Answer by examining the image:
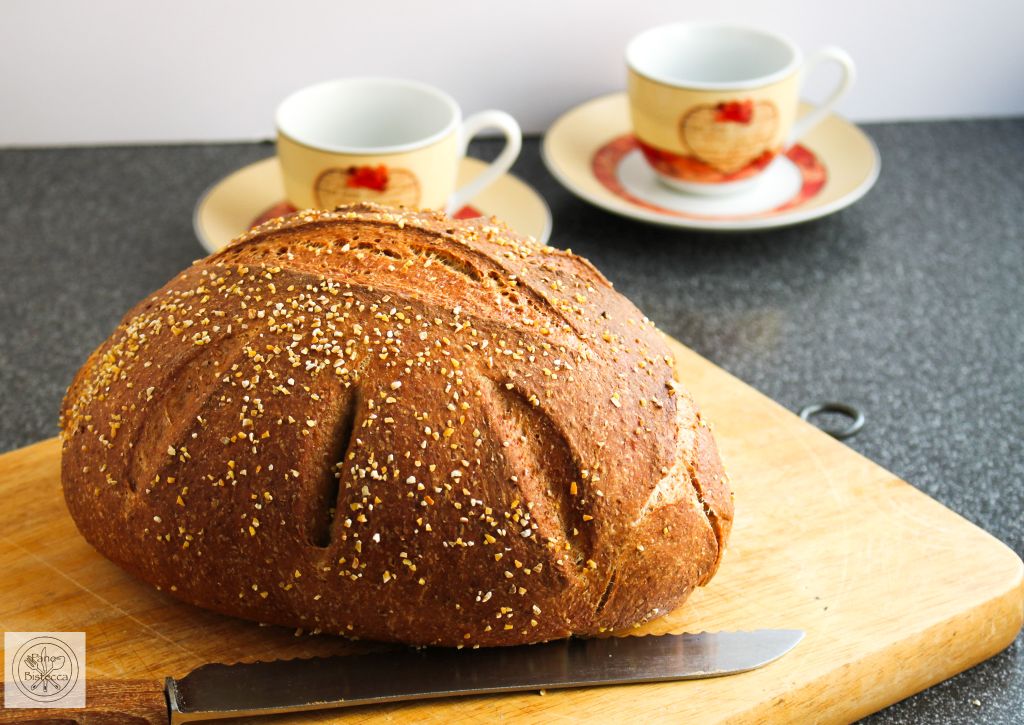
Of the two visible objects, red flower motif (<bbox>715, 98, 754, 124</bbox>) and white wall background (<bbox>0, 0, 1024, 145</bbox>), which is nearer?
red flower motif (<bbox>715, 98, 754, 124</bbox>)

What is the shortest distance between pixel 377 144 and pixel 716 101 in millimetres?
521

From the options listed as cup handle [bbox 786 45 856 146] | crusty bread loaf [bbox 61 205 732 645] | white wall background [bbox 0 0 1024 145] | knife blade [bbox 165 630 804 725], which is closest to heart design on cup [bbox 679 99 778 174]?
cup handle [bbox 786 45 856 146]

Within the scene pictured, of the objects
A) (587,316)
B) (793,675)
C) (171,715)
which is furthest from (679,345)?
(171,715)

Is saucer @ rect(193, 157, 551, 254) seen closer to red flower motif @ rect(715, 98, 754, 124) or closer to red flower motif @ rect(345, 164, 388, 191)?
red flower motif @ rect(345, 164, 388, 191)

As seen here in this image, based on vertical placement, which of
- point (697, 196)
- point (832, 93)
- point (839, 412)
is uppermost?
point (832, 93)

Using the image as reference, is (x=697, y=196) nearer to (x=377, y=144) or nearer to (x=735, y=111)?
(x=735, y=111)

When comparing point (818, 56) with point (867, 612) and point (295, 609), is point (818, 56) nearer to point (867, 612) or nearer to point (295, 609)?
point (867, 612)

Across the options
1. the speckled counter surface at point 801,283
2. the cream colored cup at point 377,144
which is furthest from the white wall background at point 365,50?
the cream colored cup at point 377,144

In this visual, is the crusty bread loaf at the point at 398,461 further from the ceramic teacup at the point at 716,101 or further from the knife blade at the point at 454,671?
the ceramic teacup at the point at 716,101

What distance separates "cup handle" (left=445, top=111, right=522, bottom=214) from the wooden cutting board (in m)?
0.66

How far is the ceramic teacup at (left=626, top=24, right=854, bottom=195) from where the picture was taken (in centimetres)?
183

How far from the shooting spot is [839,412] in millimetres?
1586

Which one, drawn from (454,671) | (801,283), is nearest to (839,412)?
(801,283)

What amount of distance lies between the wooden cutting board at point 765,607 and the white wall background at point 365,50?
0.95 metres
